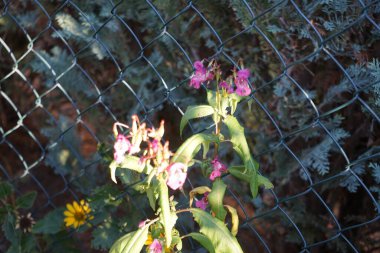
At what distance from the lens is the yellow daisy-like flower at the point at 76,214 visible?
2127mm

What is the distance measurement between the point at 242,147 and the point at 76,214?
1028mm

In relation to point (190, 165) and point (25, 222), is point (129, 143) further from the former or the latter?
point (25, 222)

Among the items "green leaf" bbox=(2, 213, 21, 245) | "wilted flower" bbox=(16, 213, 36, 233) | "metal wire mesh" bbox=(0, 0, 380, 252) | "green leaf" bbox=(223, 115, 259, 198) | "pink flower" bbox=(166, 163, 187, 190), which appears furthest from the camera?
"wilted flower" bbox=(16, 213, 36, 233)

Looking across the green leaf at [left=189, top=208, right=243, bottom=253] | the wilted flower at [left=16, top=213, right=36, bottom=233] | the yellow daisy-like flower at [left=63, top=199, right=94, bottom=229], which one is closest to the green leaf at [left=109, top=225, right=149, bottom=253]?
the green leaf at [left=189, top=208, right=243, bottom=253]

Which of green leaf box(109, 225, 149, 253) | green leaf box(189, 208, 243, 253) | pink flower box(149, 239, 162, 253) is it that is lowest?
green leaf box(189, 208, 243, 253)

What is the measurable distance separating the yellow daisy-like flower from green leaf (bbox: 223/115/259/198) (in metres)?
0.92

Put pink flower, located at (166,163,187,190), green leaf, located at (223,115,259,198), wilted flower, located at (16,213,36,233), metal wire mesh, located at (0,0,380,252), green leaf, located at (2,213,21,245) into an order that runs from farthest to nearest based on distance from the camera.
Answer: wilted flower, located at (16,213,36,233)
green leaf, located at (2,213,21,245)
metal wire mesh, located at (0,0,380,252)
green leaf, located at (223,115,259,198)
pink flower, located at (166,163,187,190)

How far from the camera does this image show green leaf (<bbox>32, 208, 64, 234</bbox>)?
6.98 ft

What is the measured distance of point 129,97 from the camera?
8.27 ft

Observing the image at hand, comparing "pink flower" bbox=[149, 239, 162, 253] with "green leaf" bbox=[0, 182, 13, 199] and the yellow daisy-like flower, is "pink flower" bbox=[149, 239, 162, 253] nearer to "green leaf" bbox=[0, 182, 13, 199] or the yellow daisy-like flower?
the yellow daisy-like flower

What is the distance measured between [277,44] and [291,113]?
0.86 ft

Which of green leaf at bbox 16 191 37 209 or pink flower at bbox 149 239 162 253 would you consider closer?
pink flower at bbox 149 239 162 253

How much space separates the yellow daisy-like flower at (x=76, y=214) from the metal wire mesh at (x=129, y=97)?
2.4 inches

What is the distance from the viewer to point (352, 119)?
2.03 metres
